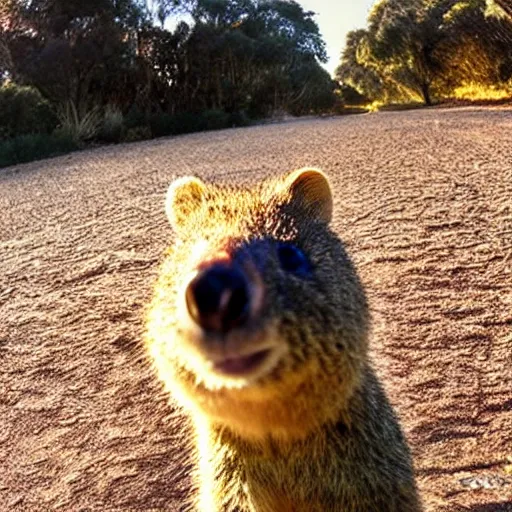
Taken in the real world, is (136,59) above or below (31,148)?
above

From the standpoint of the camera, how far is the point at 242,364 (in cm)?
168

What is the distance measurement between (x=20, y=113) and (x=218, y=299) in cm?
1829

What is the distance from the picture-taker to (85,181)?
10.5 metres

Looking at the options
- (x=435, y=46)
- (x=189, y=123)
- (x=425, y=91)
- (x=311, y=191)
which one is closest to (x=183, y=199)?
(x=311, y=191)

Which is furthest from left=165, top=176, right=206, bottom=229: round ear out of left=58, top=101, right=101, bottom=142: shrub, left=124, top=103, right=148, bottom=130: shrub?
left=124, top=103, right=148, bottom=130: shrub

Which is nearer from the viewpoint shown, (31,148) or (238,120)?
(31,148)

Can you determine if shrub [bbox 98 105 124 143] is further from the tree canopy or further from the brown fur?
the brown fur

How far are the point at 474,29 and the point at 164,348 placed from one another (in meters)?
24.2

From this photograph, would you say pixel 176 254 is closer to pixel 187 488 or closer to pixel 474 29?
pixel 187 488

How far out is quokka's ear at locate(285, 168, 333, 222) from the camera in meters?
2.43

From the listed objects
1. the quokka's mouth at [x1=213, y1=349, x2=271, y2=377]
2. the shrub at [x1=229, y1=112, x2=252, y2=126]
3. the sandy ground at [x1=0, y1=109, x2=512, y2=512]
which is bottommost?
the sandy ground at [x1=0, y1=109, x2=512, y2=512]

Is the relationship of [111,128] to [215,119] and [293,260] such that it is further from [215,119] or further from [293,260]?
[293,260]

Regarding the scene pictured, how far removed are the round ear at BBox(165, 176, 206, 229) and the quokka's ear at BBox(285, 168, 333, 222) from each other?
0.93 feet

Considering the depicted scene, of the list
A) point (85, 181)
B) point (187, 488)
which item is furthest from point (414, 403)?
point (85, 181)
